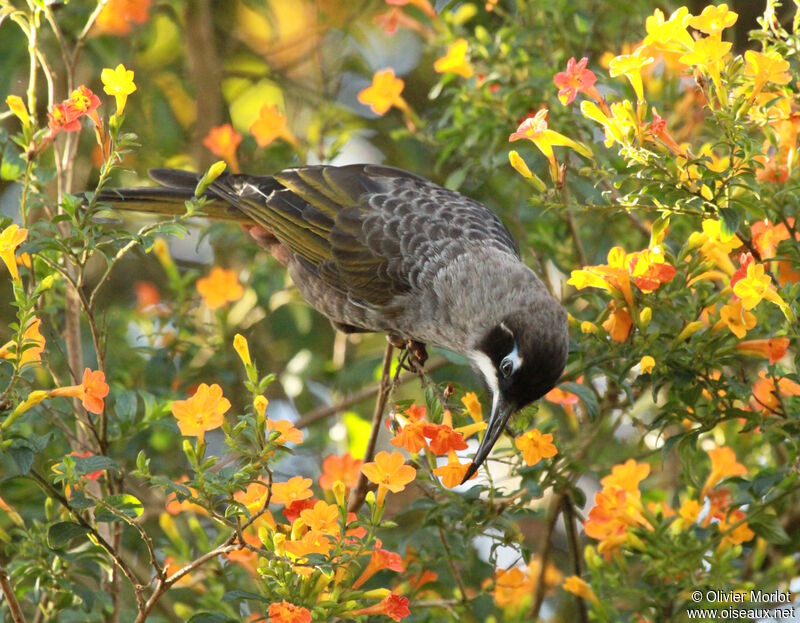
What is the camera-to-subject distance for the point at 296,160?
4.84 m

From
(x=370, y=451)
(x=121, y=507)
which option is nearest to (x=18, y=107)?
(x=121, y=507)

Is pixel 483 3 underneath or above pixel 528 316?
above

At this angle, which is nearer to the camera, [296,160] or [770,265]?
[770,265]

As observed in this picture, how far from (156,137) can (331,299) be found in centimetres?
173

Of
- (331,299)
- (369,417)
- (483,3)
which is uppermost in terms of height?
(483,3)

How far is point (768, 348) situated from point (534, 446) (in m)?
0.68

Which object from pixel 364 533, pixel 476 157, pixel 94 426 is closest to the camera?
pixel 364 533

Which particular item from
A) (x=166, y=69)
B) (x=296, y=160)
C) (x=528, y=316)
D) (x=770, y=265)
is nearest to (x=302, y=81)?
(x=166, y=69)

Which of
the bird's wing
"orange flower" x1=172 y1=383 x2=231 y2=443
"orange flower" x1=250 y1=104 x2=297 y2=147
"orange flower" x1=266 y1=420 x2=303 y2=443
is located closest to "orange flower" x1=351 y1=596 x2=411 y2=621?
"orange flower" x1=266 y1=420 x2=303 y2=443

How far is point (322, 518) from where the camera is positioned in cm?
248

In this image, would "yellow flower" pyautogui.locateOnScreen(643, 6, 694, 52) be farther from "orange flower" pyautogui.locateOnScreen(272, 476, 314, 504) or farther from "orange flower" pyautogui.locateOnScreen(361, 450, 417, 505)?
"orange flower" pyautogui.locateOnScreen(272, 476, 314, 504)

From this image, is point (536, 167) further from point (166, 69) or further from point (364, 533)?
point (166, 69)

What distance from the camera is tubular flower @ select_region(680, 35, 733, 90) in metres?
2.64

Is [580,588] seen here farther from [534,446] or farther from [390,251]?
[390,251]
